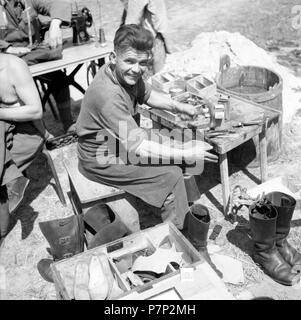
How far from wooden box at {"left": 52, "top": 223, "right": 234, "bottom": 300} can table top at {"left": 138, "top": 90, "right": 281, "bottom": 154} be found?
3.09ft

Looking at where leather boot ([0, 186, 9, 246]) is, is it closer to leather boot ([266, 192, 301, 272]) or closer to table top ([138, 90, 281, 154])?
table top ([138, 90, 281, 154])

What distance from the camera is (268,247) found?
3.44 meters

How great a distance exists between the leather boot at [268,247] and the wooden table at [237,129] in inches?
21.6

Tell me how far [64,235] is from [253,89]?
2808 mm

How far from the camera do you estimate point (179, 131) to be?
13.3 ft

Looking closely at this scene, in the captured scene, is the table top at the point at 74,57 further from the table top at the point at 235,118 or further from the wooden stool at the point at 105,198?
the wooden stool at the point at 105,198

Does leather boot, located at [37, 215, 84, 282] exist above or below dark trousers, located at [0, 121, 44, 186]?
below

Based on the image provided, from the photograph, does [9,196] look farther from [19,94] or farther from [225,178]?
[225,178]

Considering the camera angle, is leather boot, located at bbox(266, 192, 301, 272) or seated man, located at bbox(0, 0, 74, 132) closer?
leather boot, located at bbox(266, 192, 301, 272)

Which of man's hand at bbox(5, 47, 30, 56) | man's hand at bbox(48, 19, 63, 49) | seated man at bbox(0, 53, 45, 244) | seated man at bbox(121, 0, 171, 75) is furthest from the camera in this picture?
seated man at bbox(121, 0, 171, 75)

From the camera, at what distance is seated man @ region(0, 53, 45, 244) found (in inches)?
147

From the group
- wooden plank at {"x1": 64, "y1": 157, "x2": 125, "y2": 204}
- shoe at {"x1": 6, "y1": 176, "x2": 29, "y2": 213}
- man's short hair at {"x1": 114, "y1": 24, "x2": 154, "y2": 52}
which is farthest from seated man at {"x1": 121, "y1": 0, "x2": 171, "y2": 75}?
shoe at {"x1": 6, "y1": 176, "x2": 29, "y2": 213}

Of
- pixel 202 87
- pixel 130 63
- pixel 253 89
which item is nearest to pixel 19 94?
pixel 130 63
